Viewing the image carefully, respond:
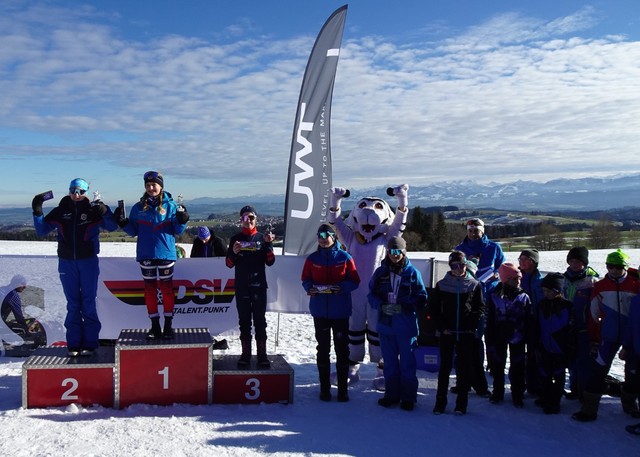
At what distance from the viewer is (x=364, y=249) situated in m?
6.13

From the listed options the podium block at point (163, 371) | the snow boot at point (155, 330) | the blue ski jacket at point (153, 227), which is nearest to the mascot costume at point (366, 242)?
the podium block at point (163, 371)

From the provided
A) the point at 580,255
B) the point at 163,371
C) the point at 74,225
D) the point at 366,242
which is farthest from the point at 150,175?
the point at 580,255

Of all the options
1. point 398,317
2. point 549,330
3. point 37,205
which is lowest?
point 549,330

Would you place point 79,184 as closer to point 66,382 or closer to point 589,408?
point 66,382

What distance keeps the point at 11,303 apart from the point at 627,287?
7107mm

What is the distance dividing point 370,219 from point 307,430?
8.29 ft

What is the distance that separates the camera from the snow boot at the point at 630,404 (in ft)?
16.6

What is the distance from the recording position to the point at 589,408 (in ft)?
16.2

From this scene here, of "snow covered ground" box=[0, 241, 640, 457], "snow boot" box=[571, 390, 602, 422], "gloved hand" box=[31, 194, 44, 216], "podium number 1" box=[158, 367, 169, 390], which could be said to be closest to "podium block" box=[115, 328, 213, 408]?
"podium number 1" box=[158, 367, 169, 390]

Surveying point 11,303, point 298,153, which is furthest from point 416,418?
point 11,303

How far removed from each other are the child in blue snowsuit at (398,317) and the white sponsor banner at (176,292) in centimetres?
247

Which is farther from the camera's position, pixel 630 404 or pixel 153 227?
pixel 153 227

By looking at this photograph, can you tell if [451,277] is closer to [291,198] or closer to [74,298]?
[291,198]

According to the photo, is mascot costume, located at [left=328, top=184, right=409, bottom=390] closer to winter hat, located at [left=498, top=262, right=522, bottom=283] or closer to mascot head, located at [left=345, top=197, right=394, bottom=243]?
mascot head, located at [left=345, top=197, right=394, bottom=243]
